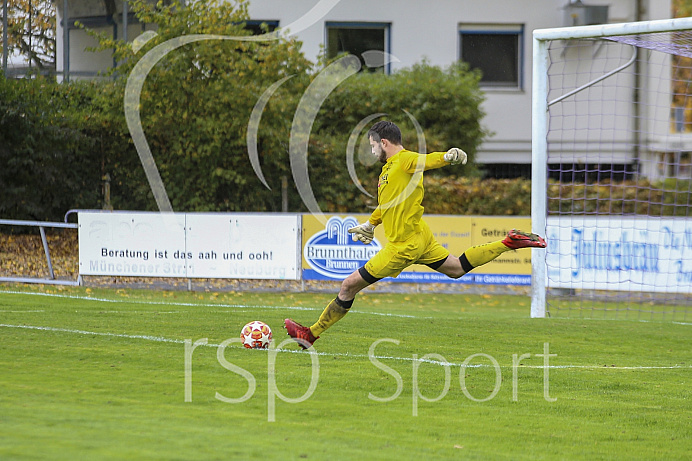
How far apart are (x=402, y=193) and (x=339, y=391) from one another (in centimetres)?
231

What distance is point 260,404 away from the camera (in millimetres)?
5766

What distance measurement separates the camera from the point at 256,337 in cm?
791

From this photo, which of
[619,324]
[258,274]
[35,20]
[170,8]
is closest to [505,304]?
[619,324]

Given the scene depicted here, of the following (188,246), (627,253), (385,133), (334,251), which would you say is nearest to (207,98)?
(188,246)

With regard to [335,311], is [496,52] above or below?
above

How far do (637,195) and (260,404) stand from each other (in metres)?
15.9

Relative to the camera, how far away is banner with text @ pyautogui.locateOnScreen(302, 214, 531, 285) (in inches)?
612

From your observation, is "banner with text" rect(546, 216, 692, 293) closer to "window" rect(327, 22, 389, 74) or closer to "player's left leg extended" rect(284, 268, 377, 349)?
"player's left leg extended" rect(284, 268, 377, 349)

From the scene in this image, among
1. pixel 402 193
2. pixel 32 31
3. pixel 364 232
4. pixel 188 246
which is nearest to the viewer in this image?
pixel 402 193

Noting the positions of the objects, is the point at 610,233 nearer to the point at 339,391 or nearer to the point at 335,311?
the point at 335,311

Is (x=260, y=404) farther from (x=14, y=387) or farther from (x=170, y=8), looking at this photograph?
(x=170, y=8)

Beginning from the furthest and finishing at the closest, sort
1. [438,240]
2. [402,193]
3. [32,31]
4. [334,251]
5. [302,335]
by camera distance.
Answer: [32,31] → [438,240] → [334,251] → [302,335] → [402,193]

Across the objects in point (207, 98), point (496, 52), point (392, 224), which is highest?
point (496, 52)

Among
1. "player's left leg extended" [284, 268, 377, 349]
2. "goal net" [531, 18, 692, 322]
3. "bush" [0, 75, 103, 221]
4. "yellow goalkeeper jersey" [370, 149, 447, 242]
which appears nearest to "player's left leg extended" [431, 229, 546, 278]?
"yellow goalkeeper jersey" [370, 149, 447, 242]
